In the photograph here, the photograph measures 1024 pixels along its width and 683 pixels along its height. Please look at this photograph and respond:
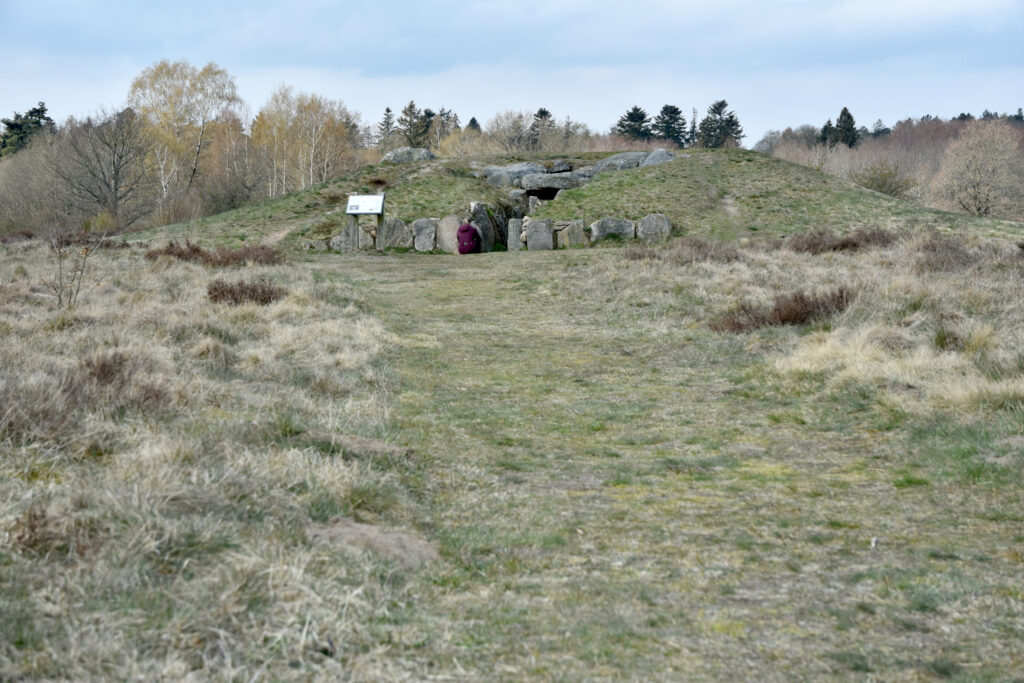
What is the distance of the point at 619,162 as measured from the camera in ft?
116

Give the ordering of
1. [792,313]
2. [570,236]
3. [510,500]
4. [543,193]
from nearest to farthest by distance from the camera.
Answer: [510,500] → [792,313] → [570,236] → [543,193]

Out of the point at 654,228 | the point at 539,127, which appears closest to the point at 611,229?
the point at 654,228

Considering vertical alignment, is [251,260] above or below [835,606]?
above

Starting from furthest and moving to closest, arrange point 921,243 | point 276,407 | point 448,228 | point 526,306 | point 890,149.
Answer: point 890,149
point 448,228
point 921,243
point 526,306
point 276,407

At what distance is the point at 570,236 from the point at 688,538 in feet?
67.1

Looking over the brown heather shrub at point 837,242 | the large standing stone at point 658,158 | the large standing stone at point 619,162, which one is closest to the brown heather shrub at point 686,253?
the brown heather shrub at point 837,242

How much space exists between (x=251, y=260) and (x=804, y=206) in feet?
66.2

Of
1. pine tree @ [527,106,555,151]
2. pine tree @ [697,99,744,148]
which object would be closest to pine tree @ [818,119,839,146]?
pine tree @ [697,99,744,148]

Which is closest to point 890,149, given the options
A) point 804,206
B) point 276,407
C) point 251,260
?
point 804,206

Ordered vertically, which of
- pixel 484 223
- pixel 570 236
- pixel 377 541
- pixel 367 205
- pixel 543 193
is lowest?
pixel 377 541

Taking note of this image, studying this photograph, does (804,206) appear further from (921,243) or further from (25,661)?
(25,661)

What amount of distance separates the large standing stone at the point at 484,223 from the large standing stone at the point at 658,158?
1061cm

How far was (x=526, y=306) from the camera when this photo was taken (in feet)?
42.4

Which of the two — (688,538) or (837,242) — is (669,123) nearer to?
(837,242)
